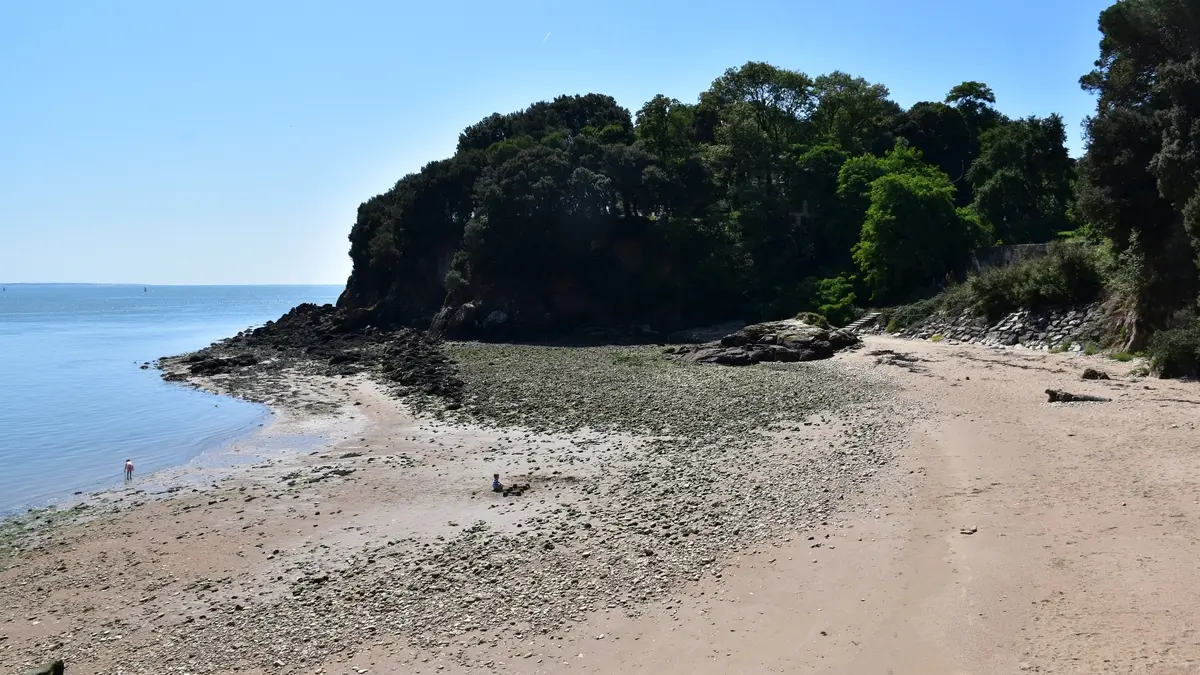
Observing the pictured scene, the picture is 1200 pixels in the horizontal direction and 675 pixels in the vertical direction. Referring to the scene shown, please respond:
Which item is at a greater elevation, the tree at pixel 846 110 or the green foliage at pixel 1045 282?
the tree at pixel 846 110

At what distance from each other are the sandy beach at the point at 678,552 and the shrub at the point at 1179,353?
1.09m

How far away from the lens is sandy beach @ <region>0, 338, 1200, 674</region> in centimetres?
754

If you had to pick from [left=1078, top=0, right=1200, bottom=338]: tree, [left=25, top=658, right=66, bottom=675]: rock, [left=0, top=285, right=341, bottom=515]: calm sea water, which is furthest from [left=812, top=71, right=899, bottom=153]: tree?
[left=25, top=658, right=66, bottom=675]: rock

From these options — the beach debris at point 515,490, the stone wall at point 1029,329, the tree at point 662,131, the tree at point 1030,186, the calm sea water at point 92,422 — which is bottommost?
the calm sea water at point 92,422

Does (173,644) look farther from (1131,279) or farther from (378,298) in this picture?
(378,298)

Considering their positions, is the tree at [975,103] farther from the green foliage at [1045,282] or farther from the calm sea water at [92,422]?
the calm sea water at [92,422]

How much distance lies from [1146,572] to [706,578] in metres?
4.66

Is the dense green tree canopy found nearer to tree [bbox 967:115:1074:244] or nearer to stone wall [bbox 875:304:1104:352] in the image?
tree [bbox 967:115:1074:244]

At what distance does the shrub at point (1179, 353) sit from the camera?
18.1m

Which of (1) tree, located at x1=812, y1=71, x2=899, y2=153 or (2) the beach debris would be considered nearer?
(2) the beach debris

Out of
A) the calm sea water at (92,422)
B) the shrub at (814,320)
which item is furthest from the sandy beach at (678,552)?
the shrub at (814,320)

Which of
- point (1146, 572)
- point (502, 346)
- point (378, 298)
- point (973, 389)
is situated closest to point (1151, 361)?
point (973, 389)

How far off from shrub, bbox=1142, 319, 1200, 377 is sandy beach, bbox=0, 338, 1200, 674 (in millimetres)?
1089

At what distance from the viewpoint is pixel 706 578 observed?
29.9 feet
